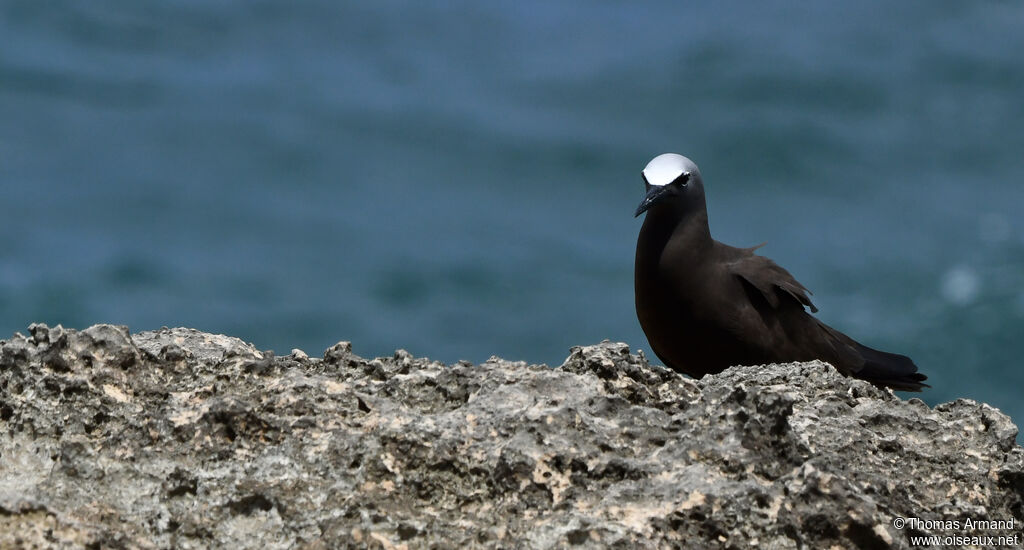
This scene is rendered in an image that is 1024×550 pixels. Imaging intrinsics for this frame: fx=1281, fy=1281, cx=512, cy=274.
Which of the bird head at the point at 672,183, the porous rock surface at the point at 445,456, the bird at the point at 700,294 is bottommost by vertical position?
the porous rock surface at the point at 445,456

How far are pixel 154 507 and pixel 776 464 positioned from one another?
116cm

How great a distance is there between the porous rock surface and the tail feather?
3176mm

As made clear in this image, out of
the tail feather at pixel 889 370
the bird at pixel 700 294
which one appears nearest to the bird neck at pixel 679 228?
the bird at pixel 700 294

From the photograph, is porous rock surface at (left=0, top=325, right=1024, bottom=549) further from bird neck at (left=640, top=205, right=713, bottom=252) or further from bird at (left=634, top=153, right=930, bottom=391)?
bird neck at (left=640, top=205, right=713, bottom=252)

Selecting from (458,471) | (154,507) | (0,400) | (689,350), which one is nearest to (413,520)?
(458,471)

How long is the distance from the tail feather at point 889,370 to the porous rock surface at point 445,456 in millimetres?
3176

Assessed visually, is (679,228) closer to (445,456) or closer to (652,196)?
(652,196)

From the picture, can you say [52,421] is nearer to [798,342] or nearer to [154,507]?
[154,507]

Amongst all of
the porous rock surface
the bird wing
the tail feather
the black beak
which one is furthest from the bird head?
the porous rock surface

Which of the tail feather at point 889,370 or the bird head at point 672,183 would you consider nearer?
the bird head at point 672,183

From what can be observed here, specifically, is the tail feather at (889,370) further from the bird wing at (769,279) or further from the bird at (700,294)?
the bird wing at (769,279)

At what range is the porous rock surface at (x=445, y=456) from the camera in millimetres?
2295

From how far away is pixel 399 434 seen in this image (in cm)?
247

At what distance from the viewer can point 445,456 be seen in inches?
96.3
